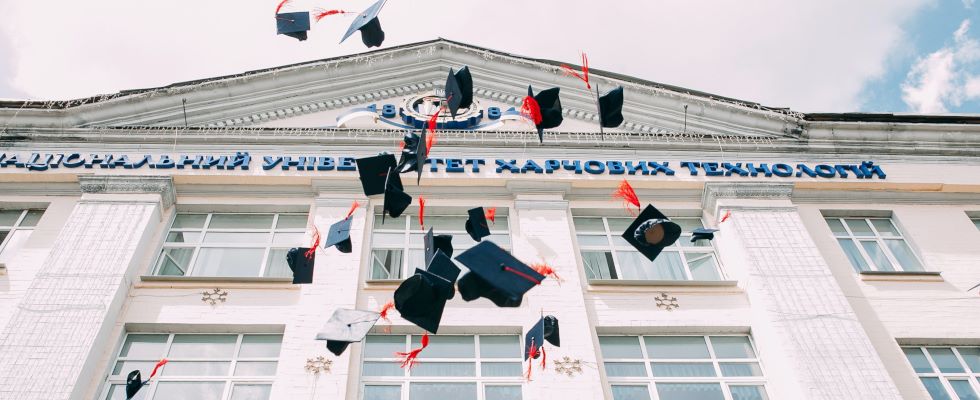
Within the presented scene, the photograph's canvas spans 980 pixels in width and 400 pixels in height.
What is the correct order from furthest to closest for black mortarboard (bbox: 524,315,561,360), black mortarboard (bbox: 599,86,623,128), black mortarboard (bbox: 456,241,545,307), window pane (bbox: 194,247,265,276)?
window pane (bbox: 194,247,265,276), black mortarboard (bbox: 599,86,623,128), black mortarboard (bbox: 524,315,561,360), black mortarboard (bbox: 456,241,545,307)

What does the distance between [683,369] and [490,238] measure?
345 cm

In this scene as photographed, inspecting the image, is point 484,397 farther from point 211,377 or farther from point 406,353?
point 211,377

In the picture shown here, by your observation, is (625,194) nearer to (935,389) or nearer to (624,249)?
(624,249)

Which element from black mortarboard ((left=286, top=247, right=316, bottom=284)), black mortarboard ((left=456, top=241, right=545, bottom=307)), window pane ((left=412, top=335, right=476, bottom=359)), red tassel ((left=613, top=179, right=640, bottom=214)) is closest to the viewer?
black mortarboard ((left=456, top=241, right=545, bottom=307))

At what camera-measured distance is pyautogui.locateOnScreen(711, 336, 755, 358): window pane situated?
Result: 10258 mm

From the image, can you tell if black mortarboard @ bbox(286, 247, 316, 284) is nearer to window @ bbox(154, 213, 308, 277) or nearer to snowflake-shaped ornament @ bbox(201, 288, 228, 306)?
window @ bbox(154, 213, 308, 277)

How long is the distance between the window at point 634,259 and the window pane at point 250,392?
462cm

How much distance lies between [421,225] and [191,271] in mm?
3291

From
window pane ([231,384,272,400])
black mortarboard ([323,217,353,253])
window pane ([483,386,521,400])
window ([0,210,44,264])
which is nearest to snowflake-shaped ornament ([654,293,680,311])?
window pane ([483,386,521,400])

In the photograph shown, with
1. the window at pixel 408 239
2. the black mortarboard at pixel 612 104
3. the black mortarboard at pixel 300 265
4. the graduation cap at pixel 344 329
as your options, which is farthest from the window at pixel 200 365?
the black mortarboard at pixel 612 104

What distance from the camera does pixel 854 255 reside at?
12000 millimetres

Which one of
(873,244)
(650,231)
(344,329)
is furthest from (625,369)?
(873,244)

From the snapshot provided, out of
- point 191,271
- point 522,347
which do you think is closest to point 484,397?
point 522,347

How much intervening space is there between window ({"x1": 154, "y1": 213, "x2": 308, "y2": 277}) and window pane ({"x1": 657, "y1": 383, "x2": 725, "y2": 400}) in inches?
205
